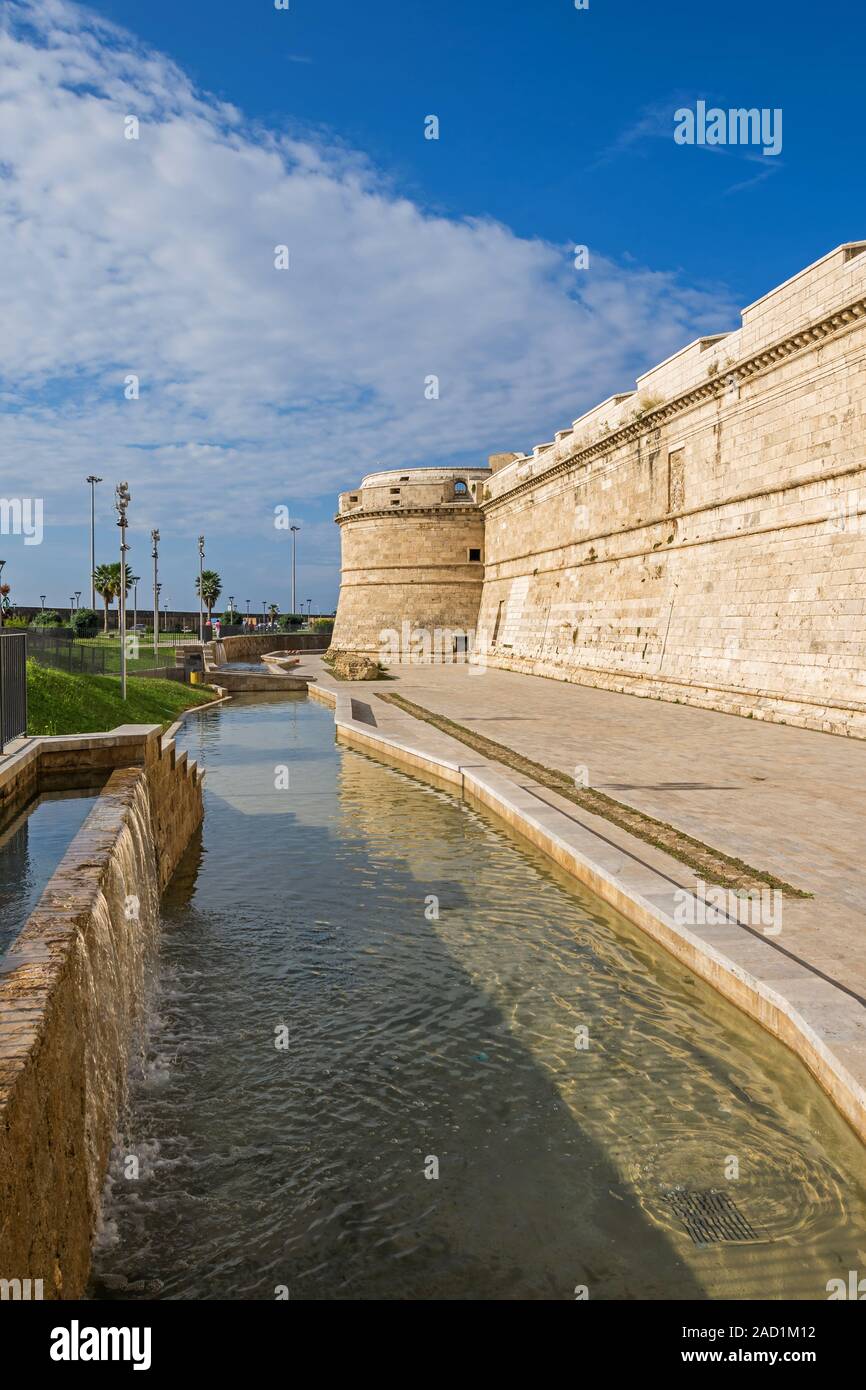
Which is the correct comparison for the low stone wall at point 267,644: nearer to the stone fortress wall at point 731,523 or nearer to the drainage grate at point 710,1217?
the stone fortress wall at point 731,523

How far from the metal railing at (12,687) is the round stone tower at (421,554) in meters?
30.3

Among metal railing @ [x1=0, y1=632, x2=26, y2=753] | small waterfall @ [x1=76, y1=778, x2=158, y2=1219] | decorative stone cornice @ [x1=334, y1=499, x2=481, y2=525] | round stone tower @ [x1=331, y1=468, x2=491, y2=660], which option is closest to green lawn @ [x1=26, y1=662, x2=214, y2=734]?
metal railing @ [x1=0, y1=632, x2=26, y2=753]

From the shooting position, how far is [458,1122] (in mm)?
4004

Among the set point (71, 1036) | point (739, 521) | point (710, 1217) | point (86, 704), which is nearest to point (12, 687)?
point (71, 1036)

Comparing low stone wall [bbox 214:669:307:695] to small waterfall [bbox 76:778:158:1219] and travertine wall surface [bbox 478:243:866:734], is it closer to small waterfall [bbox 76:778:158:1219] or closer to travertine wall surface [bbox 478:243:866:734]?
travertine wall surface [bbox 478:243:866:734]

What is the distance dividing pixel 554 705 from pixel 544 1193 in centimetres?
1647

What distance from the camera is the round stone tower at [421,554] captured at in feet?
127

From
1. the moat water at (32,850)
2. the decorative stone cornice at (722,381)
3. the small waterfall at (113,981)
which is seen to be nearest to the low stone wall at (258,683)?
the decorative stone cornice at (722,381)

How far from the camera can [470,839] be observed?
8.99 metres

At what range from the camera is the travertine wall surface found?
1423cm

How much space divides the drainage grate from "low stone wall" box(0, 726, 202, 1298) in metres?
2.21

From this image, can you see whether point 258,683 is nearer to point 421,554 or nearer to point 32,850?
point 421,554

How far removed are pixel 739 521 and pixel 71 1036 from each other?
56.0ft
